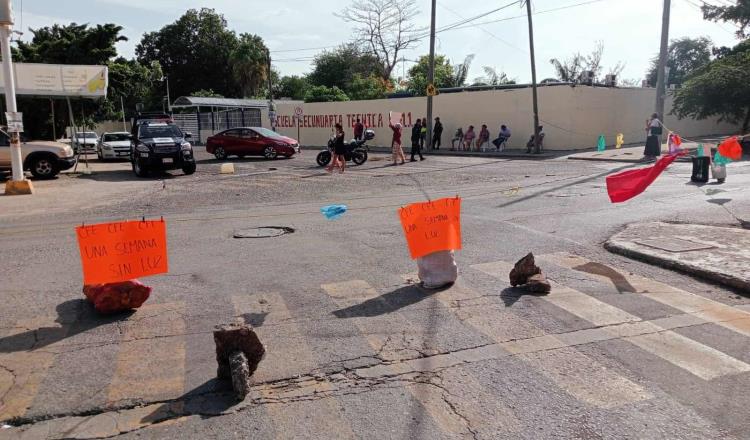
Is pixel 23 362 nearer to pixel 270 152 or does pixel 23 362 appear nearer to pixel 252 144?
pixel 270 152

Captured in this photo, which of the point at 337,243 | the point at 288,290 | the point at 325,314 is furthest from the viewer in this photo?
the point at 337,243

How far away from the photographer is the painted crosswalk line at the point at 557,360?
3.91 m

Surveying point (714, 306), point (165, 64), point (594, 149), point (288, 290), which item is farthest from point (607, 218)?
point (165, 64)

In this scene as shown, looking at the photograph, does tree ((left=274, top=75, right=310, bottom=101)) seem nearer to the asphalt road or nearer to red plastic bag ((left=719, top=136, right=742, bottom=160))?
red plastic bag ((left=719, top=136, right=742, bottom=160))

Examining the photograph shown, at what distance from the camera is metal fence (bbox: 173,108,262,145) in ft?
144

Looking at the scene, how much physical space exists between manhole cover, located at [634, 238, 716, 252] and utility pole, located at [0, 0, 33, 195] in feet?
46.5

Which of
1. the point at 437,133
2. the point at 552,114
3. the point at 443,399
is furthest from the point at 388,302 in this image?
the point at 437,133

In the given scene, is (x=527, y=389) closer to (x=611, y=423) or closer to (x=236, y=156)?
(x=611, y=423)

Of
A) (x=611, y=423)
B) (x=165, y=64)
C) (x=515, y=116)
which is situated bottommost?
(x=611, y=423)

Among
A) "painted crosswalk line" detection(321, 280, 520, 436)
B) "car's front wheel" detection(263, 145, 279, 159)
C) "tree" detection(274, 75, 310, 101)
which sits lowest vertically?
"painted crosswalk line" detection(321, 280, 520, 436)

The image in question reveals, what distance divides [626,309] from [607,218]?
503 centimetres

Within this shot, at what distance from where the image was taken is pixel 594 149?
28344 mm

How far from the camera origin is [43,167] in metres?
18.9

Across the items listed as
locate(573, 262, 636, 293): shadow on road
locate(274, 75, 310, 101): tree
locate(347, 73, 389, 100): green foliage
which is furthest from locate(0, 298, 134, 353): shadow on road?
locate(274, 75, 310, 101): tree
